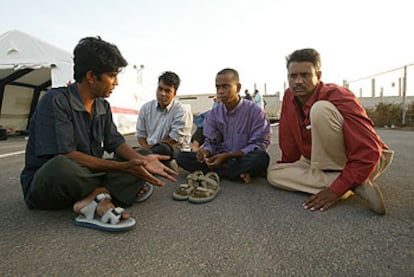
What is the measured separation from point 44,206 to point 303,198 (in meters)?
1.62

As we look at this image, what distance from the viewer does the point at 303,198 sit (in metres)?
1.83

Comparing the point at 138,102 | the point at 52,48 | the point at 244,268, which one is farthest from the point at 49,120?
the point at 138,102

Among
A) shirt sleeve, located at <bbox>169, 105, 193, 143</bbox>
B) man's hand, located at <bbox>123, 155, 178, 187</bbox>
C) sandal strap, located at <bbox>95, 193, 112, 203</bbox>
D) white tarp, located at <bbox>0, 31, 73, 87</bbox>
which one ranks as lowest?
sandal strap, located at <bbox>95, 193, 112, 203</bbox>

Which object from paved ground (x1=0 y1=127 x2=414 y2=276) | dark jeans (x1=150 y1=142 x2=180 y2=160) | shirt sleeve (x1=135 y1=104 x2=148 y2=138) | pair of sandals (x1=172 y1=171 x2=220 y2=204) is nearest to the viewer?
paved ground (x1=0 y1=127 x2=414 y2=276)

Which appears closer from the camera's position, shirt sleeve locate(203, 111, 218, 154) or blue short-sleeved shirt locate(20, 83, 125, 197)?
blue short-sleeved shirt locate(20, 83, 125, 197)

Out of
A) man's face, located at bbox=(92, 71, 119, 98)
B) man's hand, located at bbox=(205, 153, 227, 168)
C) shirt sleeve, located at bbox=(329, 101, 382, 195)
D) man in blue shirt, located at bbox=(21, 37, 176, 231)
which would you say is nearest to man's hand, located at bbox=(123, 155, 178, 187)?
man in blue shirt, located at bbox=(21, 37, 176, 231)

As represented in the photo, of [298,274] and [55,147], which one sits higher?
[55,147]

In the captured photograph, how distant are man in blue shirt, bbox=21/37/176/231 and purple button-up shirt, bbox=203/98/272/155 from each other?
1.03 meters

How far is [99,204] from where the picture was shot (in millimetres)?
1427

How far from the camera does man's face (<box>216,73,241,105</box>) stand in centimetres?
240

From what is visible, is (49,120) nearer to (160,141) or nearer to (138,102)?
(160,141)

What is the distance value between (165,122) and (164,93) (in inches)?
13.2

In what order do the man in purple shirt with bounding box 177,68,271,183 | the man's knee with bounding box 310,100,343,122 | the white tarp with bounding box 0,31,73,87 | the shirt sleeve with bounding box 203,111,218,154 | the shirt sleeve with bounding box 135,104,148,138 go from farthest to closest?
the white tarp with bounding box 0,31,73,87 < the shirt sleeve with bounding box 135,104,148,138 < the shirt sleeve with bounding box 203,111,218,154 < the man in purple shirt with bounding box 177,68,271,183 < the man's knee with bounding box 310,100,343,122

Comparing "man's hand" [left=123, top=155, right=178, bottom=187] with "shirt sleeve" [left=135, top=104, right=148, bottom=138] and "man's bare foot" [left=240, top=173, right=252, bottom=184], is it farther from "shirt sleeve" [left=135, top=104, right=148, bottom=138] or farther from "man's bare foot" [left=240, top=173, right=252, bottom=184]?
"shirt sleeve" [left=135, top=104, right=148, bottom=138]
